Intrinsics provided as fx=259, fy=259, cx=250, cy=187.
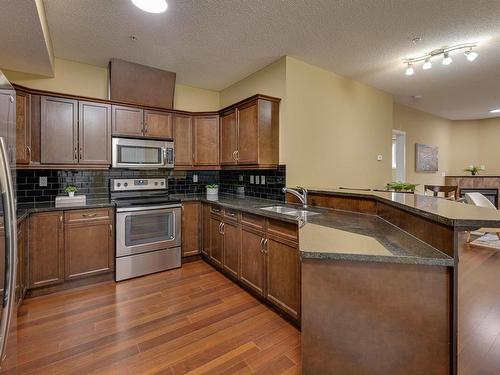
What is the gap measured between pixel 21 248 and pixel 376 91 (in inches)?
199

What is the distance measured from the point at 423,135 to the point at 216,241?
558 centimetres

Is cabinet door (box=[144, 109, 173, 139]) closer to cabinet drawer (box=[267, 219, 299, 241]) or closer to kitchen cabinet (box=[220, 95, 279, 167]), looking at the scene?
kitchen cabinet (box=[220, 95, 279, 167])

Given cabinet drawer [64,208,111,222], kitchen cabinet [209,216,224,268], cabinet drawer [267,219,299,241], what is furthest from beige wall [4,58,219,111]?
cabinet drawer [267,219,299,241]

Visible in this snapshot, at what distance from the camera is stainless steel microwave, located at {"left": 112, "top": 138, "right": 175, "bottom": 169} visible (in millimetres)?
3172

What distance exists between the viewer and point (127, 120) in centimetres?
326

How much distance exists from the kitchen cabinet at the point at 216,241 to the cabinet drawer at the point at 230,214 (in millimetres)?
171

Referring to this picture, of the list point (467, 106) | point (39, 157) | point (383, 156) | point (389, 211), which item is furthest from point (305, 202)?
point (467, 106)

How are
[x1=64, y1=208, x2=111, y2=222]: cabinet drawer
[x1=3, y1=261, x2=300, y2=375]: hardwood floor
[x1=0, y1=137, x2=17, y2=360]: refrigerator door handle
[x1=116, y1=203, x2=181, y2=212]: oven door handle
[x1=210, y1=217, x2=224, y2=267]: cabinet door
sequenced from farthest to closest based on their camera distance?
[x1=210, y1=217, x2=224, y2=267]: cabinet door, [x1=116, y1=203, x2=181, y2=212]: oven door handle, [x1=64, y1=208, x2=111, y2=222]: cabinet drawer, [x1=3, y1=261, x2=300, y2=375]: hardwood floor, [x1=0, y1=137, x2=17, y2=360]: refrigerator door handle

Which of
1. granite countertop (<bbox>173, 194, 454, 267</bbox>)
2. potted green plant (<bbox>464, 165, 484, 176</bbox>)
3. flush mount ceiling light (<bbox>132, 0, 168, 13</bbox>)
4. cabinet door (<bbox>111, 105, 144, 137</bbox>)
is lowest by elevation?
Answer: granite countertop (<bbox>173, 194, 454, 267</bbox>)

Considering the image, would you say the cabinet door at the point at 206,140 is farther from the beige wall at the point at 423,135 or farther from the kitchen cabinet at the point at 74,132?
the beige wall at the point at 423,135

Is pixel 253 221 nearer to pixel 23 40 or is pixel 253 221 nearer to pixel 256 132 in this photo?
pixel 256 132

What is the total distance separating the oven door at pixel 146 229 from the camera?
2953mm

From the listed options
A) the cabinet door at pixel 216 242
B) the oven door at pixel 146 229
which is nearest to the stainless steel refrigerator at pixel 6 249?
the oven door at pixel 146 229

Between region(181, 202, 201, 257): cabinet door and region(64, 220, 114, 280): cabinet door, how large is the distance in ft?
2.85
